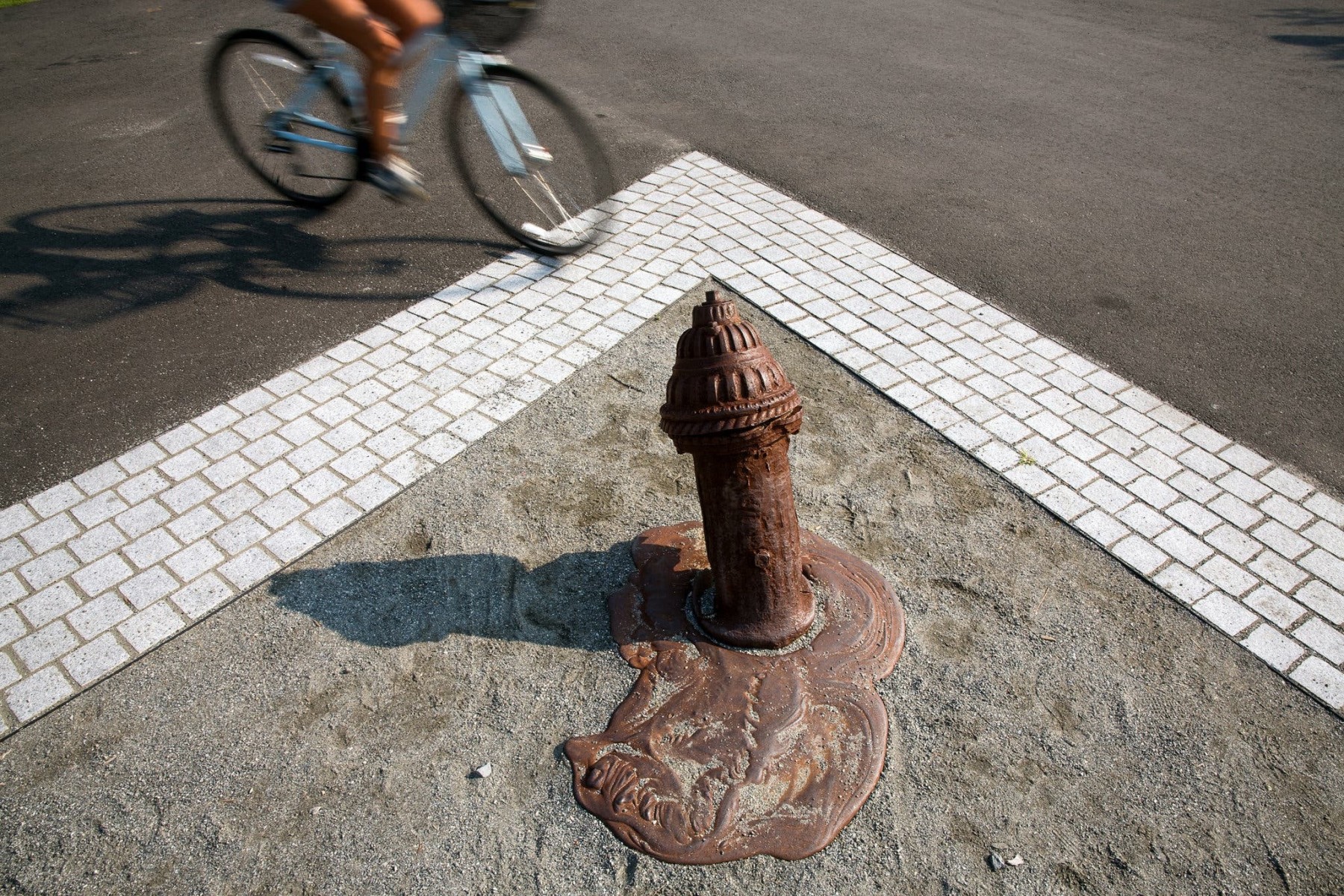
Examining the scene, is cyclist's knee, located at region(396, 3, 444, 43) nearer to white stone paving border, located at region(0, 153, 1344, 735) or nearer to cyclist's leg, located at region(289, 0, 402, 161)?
cyclist's leg, located at region(289, 0, 402, 161)

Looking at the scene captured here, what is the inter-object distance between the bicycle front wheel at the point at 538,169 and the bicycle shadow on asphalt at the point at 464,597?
2738 millimetres

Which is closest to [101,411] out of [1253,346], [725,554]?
[725,554]

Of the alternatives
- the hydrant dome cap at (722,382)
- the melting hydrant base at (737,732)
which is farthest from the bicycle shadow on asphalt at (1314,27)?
the hydrant dome cap at (722,382)

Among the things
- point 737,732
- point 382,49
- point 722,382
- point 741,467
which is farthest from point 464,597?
Result: point 382,49

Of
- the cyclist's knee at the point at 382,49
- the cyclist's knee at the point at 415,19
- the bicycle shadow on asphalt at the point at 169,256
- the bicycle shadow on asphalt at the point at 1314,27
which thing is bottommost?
→ the bicycle shadow on asphalt at the point at 1314,27

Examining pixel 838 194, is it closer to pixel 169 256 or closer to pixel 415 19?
pixel 415 19

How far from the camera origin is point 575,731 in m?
3.04

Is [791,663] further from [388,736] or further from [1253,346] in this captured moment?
[1253,346]

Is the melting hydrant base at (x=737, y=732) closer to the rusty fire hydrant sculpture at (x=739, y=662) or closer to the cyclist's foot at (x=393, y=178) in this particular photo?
the rusty fire hydrant sculpture at (x=739, y=662)

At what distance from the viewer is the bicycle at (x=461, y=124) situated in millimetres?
5332

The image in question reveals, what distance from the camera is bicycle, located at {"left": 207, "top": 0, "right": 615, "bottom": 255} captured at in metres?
5.33

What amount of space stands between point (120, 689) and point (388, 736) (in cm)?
106

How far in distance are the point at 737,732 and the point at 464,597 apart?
4.10ft

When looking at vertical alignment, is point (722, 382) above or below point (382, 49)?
below
